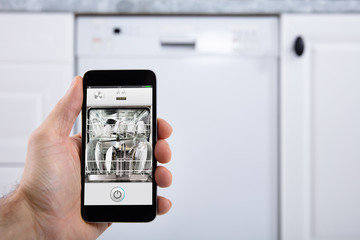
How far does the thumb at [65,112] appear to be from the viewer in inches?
21.5

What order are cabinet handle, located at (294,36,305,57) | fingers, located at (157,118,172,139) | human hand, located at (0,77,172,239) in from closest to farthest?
human hand, located at (0,77,172,239), fingers, located at (157,118,172,139), cabinet handle, located at (294,36,305,57)

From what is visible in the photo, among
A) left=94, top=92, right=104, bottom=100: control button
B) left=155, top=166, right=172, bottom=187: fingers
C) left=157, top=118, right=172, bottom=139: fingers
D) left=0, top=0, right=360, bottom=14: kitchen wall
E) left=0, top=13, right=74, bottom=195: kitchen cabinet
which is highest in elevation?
left=0, top=0, right=360, bottom=14: kitchen wall

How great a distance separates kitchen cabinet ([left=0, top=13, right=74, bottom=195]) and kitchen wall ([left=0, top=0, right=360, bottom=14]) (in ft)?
0.09

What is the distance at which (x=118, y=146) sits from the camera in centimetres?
58

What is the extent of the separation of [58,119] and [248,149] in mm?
569

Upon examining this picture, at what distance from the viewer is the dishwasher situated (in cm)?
92

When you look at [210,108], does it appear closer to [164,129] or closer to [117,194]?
[164,129]

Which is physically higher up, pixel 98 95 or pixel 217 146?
pixel 98 95

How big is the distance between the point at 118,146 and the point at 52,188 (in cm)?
13

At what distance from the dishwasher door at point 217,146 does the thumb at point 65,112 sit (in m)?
0.38

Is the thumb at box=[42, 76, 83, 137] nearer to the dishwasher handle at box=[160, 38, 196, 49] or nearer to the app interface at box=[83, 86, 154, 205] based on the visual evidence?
the app interface at box=[83, 86, 154, 205]

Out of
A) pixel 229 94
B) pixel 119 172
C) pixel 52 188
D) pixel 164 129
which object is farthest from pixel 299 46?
pixel 52 188

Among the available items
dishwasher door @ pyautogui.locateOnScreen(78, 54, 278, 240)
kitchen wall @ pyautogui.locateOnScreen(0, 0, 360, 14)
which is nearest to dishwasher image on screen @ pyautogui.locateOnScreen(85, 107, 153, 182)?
dishwasher door @ pyautogui.locateOnScreen(78, 54, 278, 240)

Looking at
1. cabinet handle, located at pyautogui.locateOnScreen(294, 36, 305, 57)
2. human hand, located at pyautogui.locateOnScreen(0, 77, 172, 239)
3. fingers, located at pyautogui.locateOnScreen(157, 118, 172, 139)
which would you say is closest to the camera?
human hand, located at pyautogui.locateOnScreen(0, 77, 172, 239)
